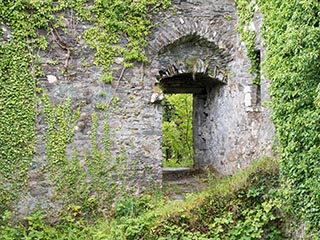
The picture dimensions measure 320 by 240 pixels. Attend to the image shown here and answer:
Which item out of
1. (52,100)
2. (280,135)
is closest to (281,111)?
(280,135)

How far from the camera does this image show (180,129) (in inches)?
405

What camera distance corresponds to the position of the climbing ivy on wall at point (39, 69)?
504cm

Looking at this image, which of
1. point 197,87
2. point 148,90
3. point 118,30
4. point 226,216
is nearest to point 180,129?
point 197,87

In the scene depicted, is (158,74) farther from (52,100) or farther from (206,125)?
(206,125)

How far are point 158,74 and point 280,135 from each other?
2.24 m

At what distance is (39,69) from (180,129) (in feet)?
18.2

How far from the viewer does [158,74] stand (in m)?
5.76

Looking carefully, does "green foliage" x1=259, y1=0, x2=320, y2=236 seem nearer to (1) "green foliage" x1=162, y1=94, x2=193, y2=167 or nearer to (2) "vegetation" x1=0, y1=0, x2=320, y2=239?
(2) "vegetation" x1=0, y1=0, x2=320, y2=239

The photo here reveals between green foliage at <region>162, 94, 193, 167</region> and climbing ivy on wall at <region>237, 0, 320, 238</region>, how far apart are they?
5.89 meters

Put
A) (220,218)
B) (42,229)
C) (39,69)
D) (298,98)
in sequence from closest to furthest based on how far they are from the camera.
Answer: (298,98) < (220,218) < (42,229) < (39,69)

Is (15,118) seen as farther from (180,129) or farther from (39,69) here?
(180,129)

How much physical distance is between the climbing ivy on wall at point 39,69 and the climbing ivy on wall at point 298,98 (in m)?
2.06

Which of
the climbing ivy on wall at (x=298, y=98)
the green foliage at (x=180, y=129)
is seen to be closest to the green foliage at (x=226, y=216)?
the climbing ivy on wall at (x=298, y=98)

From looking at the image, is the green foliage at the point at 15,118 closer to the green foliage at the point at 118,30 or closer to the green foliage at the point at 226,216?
the green foliage at the point at 118,30
